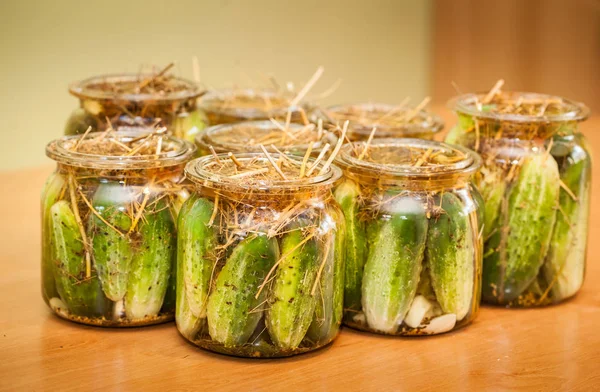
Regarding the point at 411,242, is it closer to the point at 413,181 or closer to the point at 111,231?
the point at 413,181

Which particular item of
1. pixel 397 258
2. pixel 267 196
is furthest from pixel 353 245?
pixel 267 196

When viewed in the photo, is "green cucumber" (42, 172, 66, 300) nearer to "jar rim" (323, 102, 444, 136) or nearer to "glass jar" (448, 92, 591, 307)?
"jar rim" (323, 102, 444, 136)

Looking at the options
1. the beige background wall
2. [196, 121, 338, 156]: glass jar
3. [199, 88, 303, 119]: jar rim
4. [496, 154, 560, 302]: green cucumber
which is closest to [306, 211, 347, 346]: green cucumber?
[196, 121, 338, 156]: glass jar

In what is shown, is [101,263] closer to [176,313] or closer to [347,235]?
[176,313]

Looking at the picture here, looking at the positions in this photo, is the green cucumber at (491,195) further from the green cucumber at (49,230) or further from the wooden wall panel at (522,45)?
the wooden wall panel at (522,45)

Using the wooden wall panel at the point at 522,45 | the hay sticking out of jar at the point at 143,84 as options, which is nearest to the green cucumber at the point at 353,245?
the hay sticking out of jar at the point at 143,84

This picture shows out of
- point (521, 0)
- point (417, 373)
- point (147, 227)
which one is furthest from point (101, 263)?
point (521, 0)
